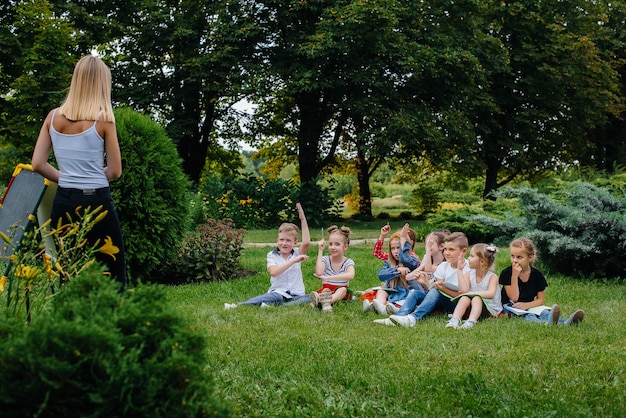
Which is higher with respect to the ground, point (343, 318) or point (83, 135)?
point (83, 135)

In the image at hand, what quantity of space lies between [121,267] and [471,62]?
16.4m

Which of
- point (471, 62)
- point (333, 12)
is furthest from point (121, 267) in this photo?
point (471, 62)

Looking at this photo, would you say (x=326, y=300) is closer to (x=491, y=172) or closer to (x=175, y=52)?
(x=175, y=52)

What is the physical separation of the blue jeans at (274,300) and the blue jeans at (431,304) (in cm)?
124

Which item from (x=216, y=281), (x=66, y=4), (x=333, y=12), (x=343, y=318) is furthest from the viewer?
(x=66, y=4)

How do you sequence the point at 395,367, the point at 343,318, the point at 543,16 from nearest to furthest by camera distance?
1. the point at 395,367
2. the point at 343,318
3. the point at 543,16

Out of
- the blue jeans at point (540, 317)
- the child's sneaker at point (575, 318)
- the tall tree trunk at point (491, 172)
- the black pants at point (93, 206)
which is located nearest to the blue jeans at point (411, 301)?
the blue jeans at point (540, 317)

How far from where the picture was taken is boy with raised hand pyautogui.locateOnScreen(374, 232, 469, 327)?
6199 mm

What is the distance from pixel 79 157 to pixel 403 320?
3038 mm

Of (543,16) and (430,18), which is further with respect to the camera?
(543,16)

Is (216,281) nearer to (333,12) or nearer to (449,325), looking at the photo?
(449,325)

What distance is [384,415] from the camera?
3510 millimetres

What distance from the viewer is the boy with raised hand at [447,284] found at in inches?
244

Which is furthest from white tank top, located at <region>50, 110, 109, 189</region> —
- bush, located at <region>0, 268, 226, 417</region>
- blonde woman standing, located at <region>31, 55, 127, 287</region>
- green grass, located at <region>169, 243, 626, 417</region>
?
bush, located at <region>0, 268, 226, 417</region>
